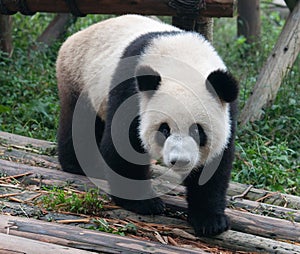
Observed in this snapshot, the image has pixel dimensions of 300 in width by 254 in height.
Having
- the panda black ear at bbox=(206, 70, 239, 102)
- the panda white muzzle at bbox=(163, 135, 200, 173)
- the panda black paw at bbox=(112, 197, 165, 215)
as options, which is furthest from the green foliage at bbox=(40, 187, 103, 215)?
the panda black ear at bbox=(206, 70, 239, 102)

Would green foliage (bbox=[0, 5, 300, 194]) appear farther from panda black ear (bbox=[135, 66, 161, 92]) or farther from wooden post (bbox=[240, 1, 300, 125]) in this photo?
panda black ear (bbox=[135, 66, 161, 92])

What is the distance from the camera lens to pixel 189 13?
477 centimetres

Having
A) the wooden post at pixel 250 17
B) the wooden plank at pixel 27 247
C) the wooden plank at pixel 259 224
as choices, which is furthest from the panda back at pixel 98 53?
the wooden post at pixel 250 17

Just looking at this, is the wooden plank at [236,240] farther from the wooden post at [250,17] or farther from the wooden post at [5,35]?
the wooden post at [250,17]

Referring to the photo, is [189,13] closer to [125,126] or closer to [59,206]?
[125,126]

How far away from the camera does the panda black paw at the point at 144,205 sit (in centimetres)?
380

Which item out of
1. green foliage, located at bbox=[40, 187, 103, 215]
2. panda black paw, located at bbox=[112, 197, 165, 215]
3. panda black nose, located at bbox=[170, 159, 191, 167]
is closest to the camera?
panda black nose, located at bbox=[170, 159, 191, 167]

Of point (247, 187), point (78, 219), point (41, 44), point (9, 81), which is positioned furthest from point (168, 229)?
point (41, 44)

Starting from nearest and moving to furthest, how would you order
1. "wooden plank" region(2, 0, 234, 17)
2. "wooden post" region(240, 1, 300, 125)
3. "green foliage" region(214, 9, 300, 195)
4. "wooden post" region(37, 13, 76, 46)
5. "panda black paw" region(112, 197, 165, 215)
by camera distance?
"panda black paw" region(112, 197, 165, 215), "wooden plank" region(2, 0, 234, 17), "green foliage" region(214, 9, 300, 195), "wooden post" region(240, 1, 300, 125), "wooden post" region(37, 13, 76, 46)

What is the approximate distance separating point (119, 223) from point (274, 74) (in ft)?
9.85

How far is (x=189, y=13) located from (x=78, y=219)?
210cm

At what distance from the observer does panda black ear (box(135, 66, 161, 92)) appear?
11.5 feet

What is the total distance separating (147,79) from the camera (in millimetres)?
3531

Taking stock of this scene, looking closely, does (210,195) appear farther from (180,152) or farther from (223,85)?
(223,85)
